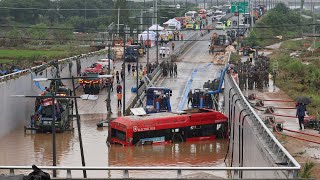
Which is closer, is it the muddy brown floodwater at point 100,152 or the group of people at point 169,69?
the muddy brown floodwater at point 100,152

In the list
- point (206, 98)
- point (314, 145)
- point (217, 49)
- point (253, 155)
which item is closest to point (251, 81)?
point (206, 98)

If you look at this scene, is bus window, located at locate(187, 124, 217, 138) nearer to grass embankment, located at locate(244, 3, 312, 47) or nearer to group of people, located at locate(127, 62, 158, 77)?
group of people, located at locate(127, 62, 158, 77)

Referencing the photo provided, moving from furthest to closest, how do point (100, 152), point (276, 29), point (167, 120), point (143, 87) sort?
1. point (276, 29)
2. point (143, 87)
3. point (167, 120)
4. point (100, 152)

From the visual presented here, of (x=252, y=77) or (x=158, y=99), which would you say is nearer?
(x=158, y=99)

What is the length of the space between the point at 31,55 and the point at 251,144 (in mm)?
45437

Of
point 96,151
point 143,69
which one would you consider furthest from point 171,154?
point 143,69

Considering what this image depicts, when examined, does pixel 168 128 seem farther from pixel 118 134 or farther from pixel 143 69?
pixel 143 69

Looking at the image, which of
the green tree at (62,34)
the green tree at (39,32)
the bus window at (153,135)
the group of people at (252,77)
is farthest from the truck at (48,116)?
the green tree at (62,34)

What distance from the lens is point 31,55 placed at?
6825cm

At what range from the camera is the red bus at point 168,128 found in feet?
113

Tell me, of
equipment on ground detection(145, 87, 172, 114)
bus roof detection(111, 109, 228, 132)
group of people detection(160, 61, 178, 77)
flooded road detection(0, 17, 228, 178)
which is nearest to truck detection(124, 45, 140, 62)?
group of people detection(160, 61, 178, 77)

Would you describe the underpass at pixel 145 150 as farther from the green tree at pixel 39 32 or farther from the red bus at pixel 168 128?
the green tree at pixel 39 32

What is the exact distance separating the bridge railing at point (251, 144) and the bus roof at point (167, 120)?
0.92 metres

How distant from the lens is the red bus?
34.5 metres
